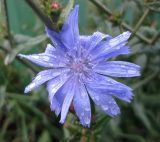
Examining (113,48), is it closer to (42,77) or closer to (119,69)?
(119,69)

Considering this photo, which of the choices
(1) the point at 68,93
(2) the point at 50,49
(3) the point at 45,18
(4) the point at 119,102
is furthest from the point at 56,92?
(4) the point at 119,102

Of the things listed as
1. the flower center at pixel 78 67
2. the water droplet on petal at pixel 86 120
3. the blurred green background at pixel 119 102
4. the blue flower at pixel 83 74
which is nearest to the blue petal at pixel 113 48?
the blue flower at pixel 83 74

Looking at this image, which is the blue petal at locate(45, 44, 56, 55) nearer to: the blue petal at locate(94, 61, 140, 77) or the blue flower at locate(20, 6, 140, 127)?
the blue flower at locate(20, 6, 140, 127)

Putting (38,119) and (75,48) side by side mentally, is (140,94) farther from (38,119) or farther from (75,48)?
(75,48)

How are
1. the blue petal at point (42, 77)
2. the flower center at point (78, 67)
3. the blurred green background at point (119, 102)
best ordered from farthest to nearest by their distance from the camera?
the blurred green background at point (119, 102) → the flower center at point (78, 67) → the blue petal at point (42, 77)

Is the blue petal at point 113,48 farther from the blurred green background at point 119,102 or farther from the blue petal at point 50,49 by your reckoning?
the blurred green background at point 119,102

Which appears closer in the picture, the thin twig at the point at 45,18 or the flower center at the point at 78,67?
the thin twig at the point at 45,18

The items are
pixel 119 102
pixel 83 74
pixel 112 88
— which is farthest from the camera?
pixel 119 102

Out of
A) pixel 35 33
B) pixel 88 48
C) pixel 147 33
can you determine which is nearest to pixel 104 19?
pixel 147 33
